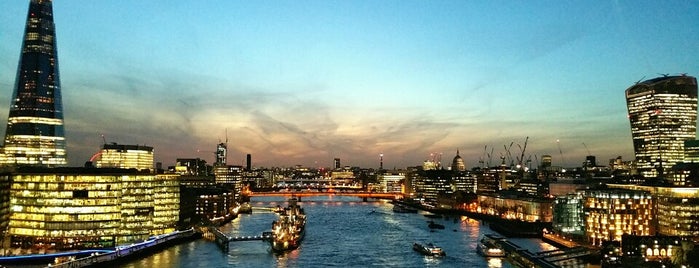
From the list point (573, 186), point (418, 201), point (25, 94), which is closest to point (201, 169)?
point (418, 201)

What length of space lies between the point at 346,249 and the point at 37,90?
173ft

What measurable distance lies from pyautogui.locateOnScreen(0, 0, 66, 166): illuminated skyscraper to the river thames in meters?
30.4

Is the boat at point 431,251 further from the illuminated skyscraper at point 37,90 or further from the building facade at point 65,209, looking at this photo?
the illuminated skyscraper at point 37,90

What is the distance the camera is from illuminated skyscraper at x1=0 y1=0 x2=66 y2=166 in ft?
259

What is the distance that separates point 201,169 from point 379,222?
123212 millimetres

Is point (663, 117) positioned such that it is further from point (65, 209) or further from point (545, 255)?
point (65, 209)

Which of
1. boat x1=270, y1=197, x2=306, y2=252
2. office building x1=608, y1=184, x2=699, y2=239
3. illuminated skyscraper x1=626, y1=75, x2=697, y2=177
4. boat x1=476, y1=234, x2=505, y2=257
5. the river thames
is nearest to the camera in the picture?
the river thames

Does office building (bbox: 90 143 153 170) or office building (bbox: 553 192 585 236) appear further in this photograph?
office building (bbox: 90 143 153 170)

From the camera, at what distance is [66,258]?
41594 millimetres

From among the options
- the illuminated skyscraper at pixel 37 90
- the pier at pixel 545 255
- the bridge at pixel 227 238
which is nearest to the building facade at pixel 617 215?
the pier at pixel 545 255

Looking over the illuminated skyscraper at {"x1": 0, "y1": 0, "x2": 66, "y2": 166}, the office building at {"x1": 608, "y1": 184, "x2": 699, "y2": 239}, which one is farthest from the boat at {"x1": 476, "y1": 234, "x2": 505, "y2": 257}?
the illuminated skyscraper at {"x1": 0, "y1": 0, "x2": 66, "y2": 166}

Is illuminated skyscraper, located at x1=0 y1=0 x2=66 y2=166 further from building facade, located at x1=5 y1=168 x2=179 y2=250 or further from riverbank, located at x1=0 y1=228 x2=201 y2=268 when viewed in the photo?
riverbank, located at x1=0 y1=228 x2=201 y2=268

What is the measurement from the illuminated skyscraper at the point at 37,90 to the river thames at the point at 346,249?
3036 cm

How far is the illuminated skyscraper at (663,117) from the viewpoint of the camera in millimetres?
124438
